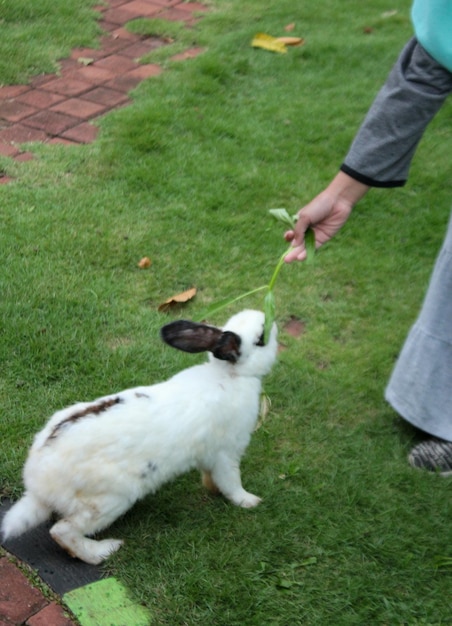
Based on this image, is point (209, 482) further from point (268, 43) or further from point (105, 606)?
point (268, 43)

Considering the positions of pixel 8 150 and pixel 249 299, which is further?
pixel 8 150

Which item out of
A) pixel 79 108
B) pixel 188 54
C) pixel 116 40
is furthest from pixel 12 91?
pixel 188 54

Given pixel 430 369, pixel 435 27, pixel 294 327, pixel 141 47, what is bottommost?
pixel 294 327

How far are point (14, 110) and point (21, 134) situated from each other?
376 mm

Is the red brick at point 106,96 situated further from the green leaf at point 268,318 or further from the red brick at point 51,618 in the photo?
the red brick at point 51,618

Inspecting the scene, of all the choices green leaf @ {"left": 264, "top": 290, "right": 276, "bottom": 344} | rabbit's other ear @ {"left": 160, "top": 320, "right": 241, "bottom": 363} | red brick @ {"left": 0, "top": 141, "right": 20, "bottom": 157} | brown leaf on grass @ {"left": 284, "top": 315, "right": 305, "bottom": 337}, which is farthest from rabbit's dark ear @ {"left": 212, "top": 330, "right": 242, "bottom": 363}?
red brick @ {"left": 0, "top": 141, "right": 20, "bottom": 157}

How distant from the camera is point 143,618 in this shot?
8.47 feet

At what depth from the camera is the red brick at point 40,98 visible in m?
5.69

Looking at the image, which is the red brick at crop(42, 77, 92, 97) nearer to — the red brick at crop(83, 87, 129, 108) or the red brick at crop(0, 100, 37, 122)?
the red brick at crop(83, 87, 129, 108)

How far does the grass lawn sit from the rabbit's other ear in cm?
59

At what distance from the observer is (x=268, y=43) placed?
6867 millimetres

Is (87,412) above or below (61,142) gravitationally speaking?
above

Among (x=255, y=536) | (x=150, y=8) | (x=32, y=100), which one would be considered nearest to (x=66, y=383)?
(x=255, y=536)

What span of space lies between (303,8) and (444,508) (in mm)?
5605
